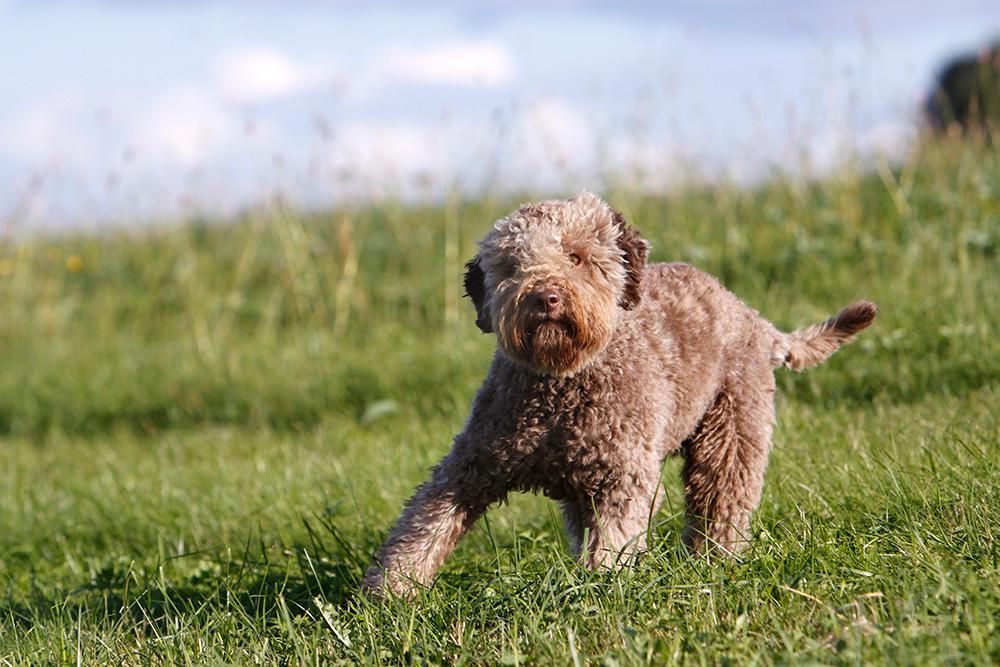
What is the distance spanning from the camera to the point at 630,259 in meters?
3.79

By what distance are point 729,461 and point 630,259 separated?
2.96ft

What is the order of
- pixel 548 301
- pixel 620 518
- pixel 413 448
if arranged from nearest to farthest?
1. pixel 548 301
2. pixel 620 518
3. pixel 413 448

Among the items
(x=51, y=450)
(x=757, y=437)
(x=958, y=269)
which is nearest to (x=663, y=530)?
(x=757, y=437)

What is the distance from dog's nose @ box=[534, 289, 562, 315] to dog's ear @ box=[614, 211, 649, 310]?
0.38 meters

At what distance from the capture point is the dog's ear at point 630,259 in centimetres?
379

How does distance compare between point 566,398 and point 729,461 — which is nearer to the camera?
point 566,398

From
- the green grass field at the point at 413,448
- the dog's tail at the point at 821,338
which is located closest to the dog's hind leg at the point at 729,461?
the green grass field at the point at 413,448

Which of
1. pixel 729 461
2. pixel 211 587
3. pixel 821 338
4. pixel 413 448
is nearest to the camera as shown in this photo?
pixel 729 461

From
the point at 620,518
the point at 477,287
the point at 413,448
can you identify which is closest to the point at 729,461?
the point at 620,518

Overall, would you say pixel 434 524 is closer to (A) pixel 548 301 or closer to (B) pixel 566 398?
(B) pixel 566 398

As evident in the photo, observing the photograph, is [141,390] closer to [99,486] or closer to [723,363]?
[99,486]

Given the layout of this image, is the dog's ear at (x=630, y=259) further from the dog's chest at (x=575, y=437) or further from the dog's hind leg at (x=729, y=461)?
the dog's hind leg at (x=729, y=461)

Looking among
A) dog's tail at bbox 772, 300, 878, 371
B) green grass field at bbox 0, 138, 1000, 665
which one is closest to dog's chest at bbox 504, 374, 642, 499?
green grass field at bbox 0, 138, 1000, 665

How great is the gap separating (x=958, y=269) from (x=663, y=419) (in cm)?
484
